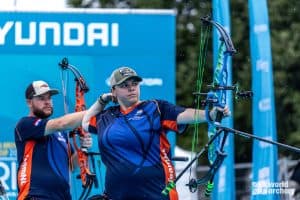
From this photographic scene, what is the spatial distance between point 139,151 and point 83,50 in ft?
13.9

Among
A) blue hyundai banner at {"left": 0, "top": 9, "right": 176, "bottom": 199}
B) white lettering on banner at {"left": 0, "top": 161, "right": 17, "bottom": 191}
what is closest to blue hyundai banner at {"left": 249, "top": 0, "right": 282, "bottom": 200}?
blue hyundai banner at {"left": 0, "top": 9, "right": 176, "bottom": 199}

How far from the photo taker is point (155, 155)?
21.6 feet

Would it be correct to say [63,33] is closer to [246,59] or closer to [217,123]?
[217,123]

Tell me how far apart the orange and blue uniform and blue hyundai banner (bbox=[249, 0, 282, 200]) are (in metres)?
3.17

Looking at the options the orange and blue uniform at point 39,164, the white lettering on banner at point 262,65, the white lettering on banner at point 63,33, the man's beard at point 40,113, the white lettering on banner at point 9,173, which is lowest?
the white lettering on banner at point 9,173

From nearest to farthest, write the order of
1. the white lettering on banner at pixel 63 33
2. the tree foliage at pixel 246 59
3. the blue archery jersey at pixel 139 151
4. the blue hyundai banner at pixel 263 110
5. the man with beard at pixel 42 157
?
the blue archery jersey at pixel 139 151, the man with beard at pixel 42 157, the blue hyundai banner at pixel 263 110, the white lettering on banner at pixel 63 33, the tree foliage at pixel 246 59

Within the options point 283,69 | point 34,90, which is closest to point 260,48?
point 34,90

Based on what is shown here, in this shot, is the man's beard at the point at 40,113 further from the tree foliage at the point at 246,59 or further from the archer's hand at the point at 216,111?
the tree foliage at the point at 246,59

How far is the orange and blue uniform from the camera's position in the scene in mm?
7344

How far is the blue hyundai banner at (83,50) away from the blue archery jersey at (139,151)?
386cm

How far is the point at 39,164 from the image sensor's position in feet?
24.2

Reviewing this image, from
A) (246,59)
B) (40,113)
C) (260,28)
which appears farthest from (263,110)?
(246,59)

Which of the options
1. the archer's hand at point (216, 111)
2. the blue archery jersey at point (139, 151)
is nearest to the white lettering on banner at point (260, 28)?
the blue archery jersey at point (139, 151)

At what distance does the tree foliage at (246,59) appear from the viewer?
53.8 ft
